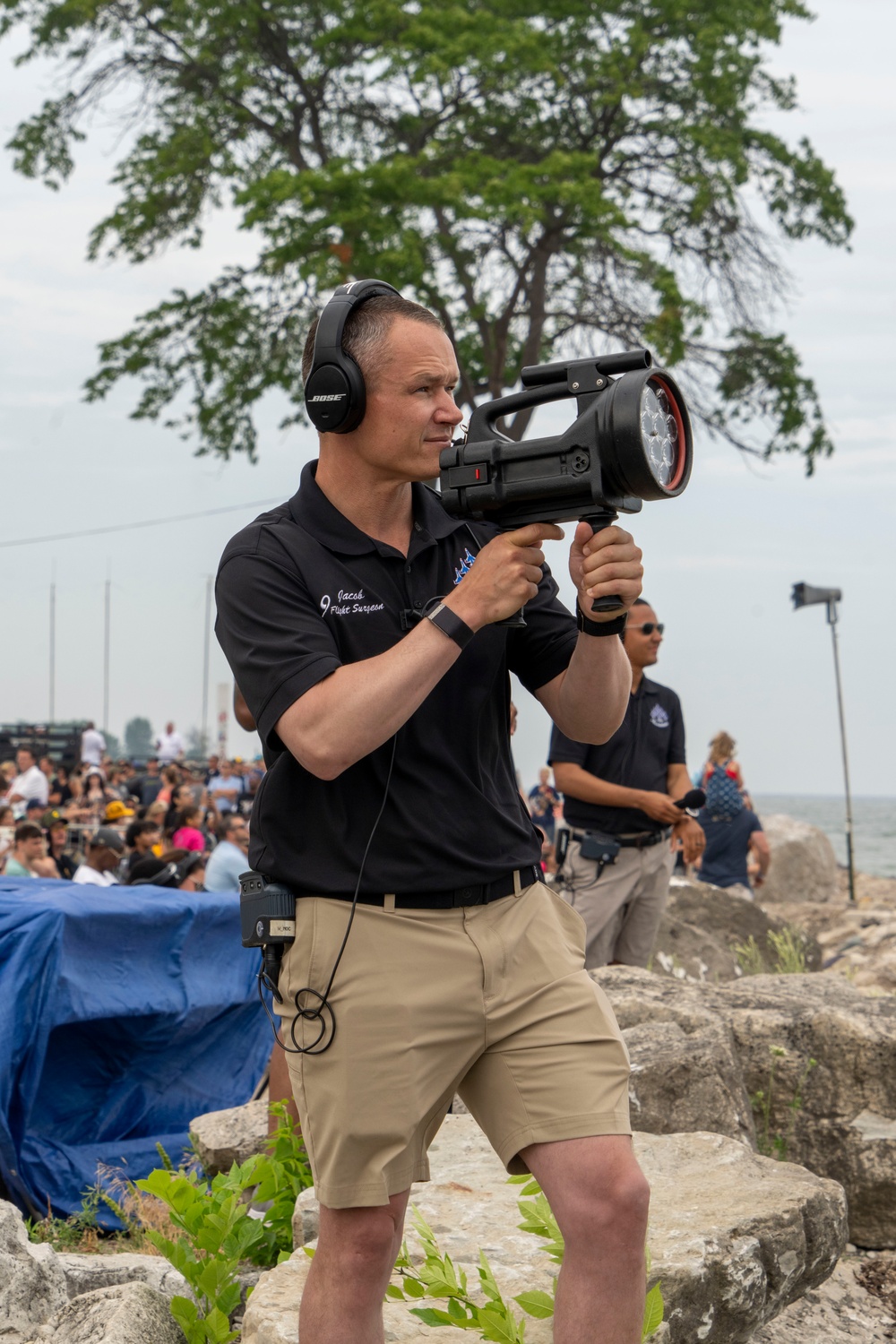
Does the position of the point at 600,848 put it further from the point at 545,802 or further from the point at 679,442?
the point at 545,802

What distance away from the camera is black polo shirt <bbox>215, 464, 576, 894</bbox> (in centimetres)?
231

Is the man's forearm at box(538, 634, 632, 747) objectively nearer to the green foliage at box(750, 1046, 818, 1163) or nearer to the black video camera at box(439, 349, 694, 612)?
Result: the black video camera at box(439, 349, 694, 612)

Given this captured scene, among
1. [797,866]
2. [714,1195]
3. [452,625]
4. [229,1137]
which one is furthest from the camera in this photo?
[797,866]

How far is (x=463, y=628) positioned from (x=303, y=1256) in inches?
70.5

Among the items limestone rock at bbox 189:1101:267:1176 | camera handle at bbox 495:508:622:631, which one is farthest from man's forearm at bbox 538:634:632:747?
limestone rock at bbox 189:1101:267:1176

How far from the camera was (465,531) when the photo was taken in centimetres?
269

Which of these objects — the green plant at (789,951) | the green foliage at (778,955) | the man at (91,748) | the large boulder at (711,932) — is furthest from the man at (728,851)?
the man at (91,748)

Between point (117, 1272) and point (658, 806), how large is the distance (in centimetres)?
295

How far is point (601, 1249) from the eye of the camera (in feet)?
6.89

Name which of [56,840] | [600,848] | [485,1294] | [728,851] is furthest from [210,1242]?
[56,840]

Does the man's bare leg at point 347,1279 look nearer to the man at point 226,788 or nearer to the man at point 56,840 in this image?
the man at point 56,840

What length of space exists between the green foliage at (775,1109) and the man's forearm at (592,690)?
2.45m

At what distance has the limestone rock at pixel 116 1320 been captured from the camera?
9.47ft

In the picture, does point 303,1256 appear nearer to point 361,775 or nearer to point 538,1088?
point 538,1088
